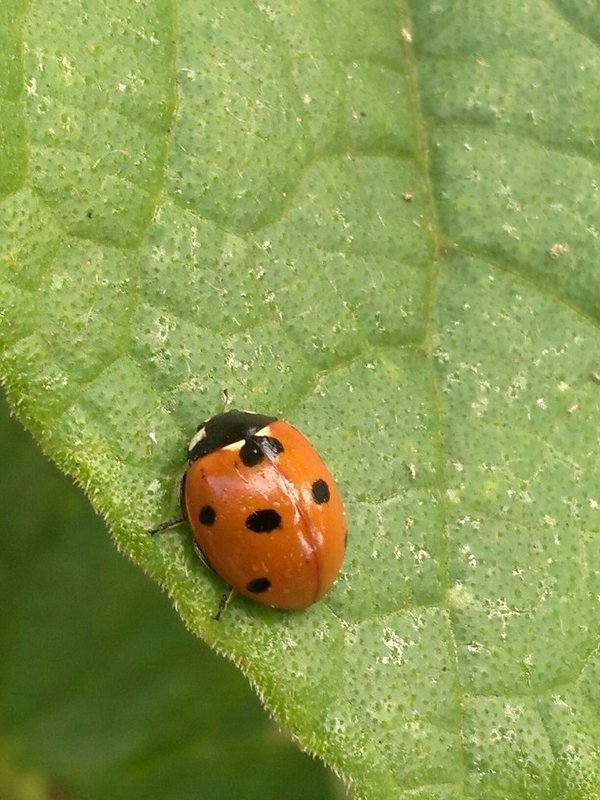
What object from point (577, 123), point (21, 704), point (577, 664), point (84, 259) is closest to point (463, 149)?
point (577, 123)

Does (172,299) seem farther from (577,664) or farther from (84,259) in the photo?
(577,664)

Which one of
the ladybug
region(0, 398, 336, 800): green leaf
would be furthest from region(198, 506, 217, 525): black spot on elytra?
region(0, 398, 336, 800): green leaf

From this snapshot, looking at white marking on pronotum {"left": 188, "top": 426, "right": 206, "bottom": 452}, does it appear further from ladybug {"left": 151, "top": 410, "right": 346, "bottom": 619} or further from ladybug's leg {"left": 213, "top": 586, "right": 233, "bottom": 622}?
ladybug's leg {"left": 213, "top": 586, "right": 233, "bottom": 622}

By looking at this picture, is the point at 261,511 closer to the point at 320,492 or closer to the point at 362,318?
the point at 320,492

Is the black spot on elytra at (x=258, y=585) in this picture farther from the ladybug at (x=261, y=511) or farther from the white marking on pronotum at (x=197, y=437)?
the white marking on pronotum at (x=197, y=437)

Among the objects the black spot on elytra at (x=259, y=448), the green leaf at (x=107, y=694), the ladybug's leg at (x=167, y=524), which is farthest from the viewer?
the green leaf at (x=107, y=694)

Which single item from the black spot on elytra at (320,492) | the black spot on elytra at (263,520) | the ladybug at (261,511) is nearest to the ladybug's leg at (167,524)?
the ladybug at (261,511)
